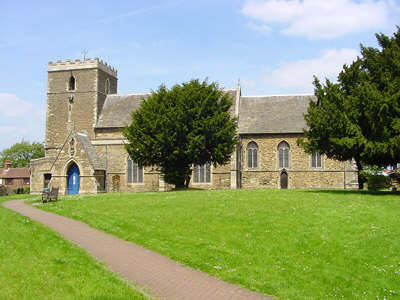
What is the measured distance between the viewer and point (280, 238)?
551 inches

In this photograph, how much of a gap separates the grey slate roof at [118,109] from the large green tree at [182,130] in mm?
11390

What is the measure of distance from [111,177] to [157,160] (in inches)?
395

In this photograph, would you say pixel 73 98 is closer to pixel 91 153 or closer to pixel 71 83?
pixel 71 83

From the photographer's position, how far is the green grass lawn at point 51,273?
8523 millimetres

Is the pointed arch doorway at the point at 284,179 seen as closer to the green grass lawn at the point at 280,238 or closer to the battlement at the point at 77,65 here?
the green grass lawn at the point at 280,238

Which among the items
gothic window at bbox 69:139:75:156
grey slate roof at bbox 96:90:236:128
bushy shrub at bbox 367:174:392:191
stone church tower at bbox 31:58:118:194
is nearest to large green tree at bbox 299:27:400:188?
bushy shrub at bbox 367:174:392:191

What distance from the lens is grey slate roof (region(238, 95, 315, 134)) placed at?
4116 centimetres

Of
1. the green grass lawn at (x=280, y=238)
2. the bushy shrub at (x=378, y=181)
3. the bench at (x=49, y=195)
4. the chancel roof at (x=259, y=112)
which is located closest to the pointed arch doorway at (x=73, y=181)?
the chancel roof at (x=259, y=112)

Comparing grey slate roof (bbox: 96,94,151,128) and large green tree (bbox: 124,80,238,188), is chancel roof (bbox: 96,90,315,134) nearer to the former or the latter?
grey slate roof (bbox: 96,94,151,128)

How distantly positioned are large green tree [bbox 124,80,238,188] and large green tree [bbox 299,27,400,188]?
8481mm

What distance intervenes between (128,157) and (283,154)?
15.7 meters

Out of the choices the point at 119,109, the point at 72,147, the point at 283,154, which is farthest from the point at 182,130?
the point at 119,109

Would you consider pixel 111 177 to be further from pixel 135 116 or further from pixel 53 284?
pixel 53 284

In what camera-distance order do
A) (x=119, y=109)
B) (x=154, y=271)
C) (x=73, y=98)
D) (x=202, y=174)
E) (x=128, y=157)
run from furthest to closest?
(x=73, y=98) < (x=119, y=109) < (x=128, y=157) < (x=202, y=174) < (x=154, y=271)
